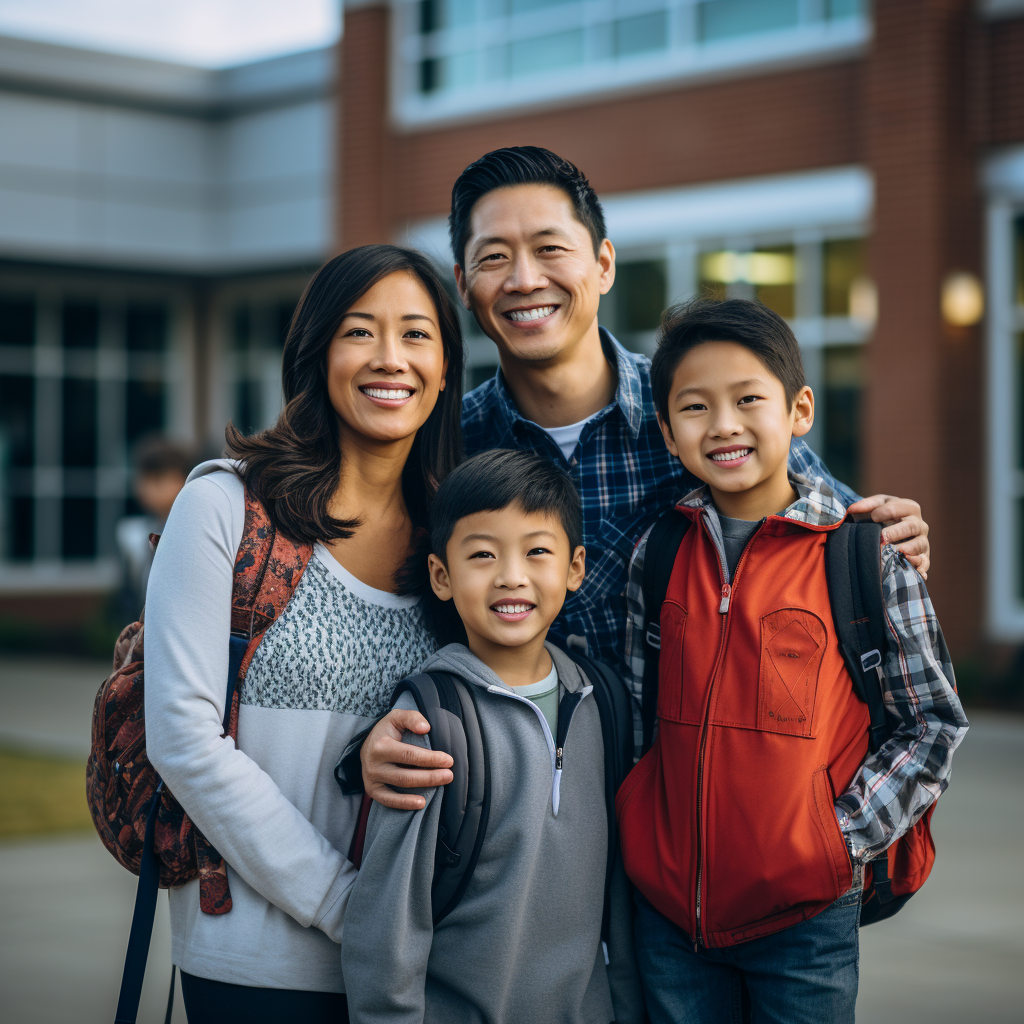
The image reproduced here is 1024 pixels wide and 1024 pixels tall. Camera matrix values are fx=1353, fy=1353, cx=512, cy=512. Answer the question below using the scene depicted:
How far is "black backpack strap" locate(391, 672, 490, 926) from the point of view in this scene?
243 cm

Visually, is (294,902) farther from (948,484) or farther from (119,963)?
(948,484)

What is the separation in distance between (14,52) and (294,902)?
15.8 m

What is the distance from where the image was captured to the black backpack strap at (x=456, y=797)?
243cm

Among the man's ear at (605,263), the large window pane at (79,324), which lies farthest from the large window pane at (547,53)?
the man's ear at (605,263)

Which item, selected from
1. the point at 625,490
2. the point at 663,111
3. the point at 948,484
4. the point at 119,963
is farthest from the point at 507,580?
the point at 663,111

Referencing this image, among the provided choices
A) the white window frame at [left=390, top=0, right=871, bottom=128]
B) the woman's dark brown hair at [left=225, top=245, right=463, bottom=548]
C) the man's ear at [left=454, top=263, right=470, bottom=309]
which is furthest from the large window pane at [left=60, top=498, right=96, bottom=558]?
the woman's dark brown hair at [left=225, top=245, right=463, bottom=548]

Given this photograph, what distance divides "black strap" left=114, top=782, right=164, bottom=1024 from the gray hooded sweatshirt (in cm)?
38

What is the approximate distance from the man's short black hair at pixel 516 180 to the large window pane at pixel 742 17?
933cm

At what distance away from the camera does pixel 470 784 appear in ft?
8.07

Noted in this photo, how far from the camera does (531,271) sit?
10.2 feet

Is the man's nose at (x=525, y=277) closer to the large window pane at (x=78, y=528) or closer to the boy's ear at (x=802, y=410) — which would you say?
the boy's ear at (x=802, y=410)

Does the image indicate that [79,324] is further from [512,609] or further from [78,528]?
[512,609]

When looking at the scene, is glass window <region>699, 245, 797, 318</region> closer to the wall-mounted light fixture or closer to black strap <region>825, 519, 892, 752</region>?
the wall-mounted light fixture

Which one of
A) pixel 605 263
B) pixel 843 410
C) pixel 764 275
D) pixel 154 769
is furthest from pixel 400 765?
pixel 764 275
